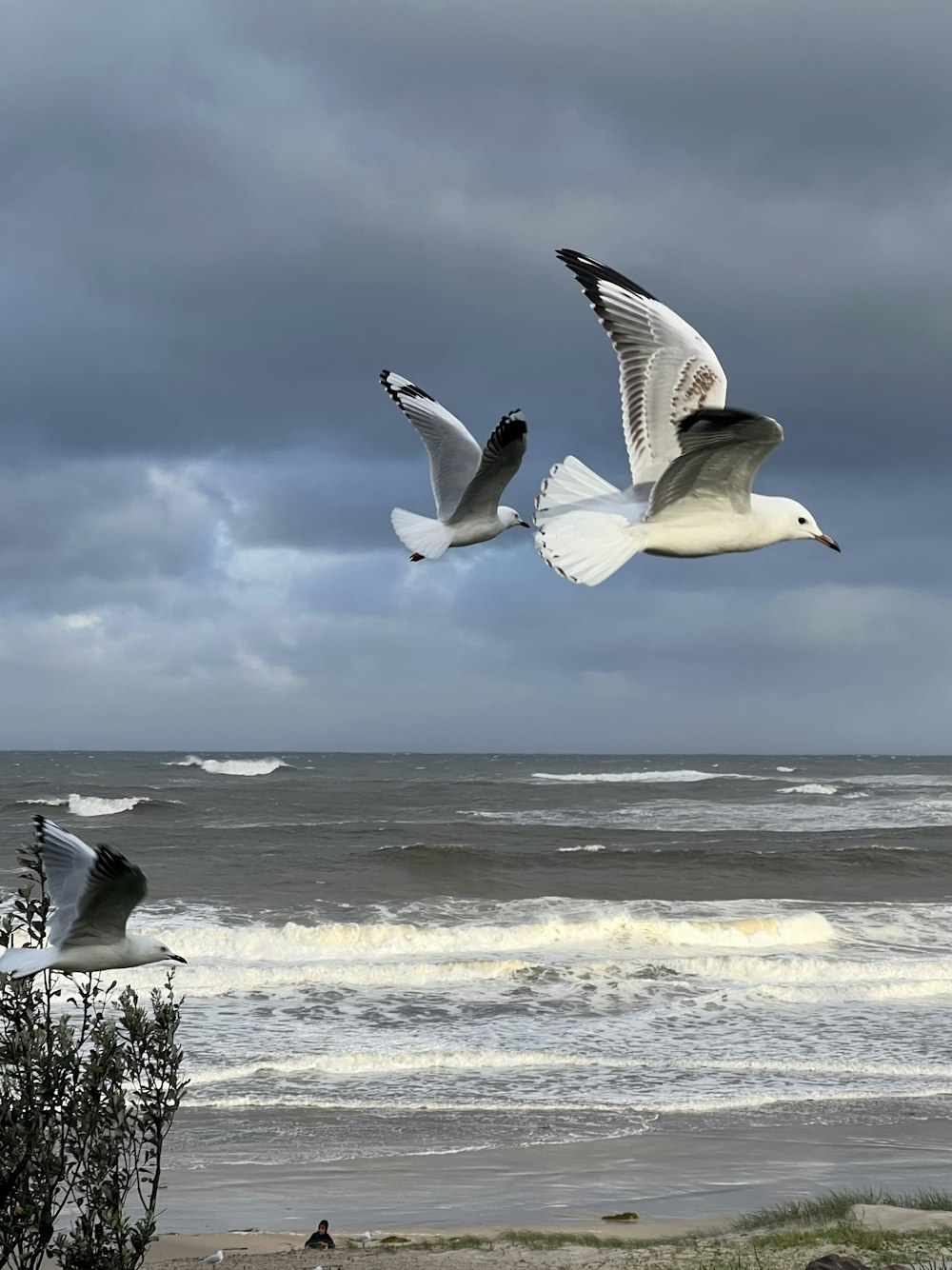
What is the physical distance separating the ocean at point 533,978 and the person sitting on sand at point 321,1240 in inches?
66.2

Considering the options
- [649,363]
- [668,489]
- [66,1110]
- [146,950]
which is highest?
[649,363]

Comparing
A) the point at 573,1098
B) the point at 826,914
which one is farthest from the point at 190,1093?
the point at 826,914

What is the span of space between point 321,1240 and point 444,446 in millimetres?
4206

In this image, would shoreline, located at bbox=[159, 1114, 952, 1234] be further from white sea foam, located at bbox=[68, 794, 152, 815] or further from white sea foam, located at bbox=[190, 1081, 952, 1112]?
white sea foam, located at bbox=[68, 794, 152, 815]

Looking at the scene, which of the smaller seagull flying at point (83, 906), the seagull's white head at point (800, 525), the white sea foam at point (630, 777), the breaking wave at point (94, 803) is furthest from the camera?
the white sea foam at point (630, 777)

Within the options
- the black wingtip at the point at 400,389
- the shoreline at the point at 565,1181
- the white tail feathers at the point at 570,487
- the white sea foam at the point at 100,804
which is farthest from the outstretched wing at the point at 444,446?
the white sea foam at the point at 100,804

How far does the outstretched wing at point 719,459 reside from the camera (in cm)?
398

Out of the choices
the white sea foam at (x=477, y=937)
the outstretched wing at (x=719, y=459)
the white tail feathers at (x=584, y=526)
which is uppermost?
the outstretched wing at (x=719, y=459)

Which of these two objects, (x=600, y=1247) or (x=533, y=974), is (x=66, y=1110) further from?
(x=533, y=974)

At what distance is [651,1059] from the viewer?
1172cm

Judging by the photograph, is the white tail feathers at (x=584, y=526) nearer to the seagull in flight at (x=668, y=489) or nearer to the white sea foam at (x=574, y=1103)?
the seagull in flight at (x=668, y=489)

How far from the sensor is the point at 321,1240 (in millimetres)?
7176

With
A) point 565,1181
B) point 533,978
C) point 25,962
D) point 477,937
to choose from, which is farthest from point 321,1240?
point 477,937

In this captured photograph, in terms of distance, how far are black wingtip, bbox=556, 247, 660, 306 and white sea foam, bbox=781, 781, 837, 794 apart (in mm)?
47276
